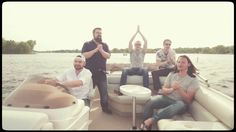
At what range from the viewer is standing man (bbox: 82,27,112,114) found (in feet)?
11.9

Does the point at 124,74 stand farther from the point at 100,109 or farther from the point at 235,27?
the point at 235,27

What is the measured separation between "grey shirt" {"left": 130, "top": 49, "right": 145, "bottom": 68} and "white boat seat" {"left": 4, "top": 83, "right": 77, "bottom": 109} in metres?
2.20

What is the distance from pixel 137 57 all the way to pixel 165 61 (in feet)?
1.34

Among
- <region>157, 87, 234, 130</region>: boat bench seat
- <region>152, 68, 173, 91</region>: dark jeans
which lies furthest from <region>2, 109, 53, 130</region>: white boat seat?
<region>152, 68, 173, 91</region>: dark jeans

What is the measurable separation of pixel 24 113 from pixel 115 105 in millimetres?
1789

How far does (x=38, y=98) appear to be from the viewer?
2285 mm

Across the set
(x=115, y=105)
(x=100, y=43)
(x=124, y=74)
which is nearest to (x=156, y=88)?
(x=124, y=74)

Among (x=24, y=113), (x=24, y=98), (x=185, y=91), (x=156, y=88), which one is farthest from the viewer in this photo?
(x=156, y=88)

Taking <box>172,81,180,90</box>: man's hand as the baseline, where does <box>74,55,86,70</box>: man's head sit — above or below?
above

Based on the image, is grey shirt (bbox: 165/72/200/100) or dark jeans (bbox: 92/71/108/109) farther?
dark jeans (bbox: 92/71/108/109)

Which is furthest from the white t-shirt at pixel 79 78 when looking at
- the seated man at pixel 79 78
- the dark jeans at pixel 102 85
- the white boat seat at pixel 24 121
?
the white boat seat at pixel 24 121

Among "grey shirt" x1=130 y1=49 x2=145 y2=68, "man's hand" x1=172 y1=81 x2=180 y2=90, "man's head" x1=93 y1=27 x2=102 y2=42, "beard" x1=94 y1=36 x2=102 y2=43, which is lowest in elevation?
"man's hand" x1=172 y1=81 x2=180 y2=90

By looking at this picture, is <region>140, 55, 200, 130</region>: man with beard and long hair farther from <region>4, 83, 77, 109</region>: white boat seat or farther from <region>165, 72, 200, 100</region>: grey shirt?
<region>4, 83, 77, 109</region>: white boat seat

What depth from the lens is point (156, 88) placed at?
434 centimetres
